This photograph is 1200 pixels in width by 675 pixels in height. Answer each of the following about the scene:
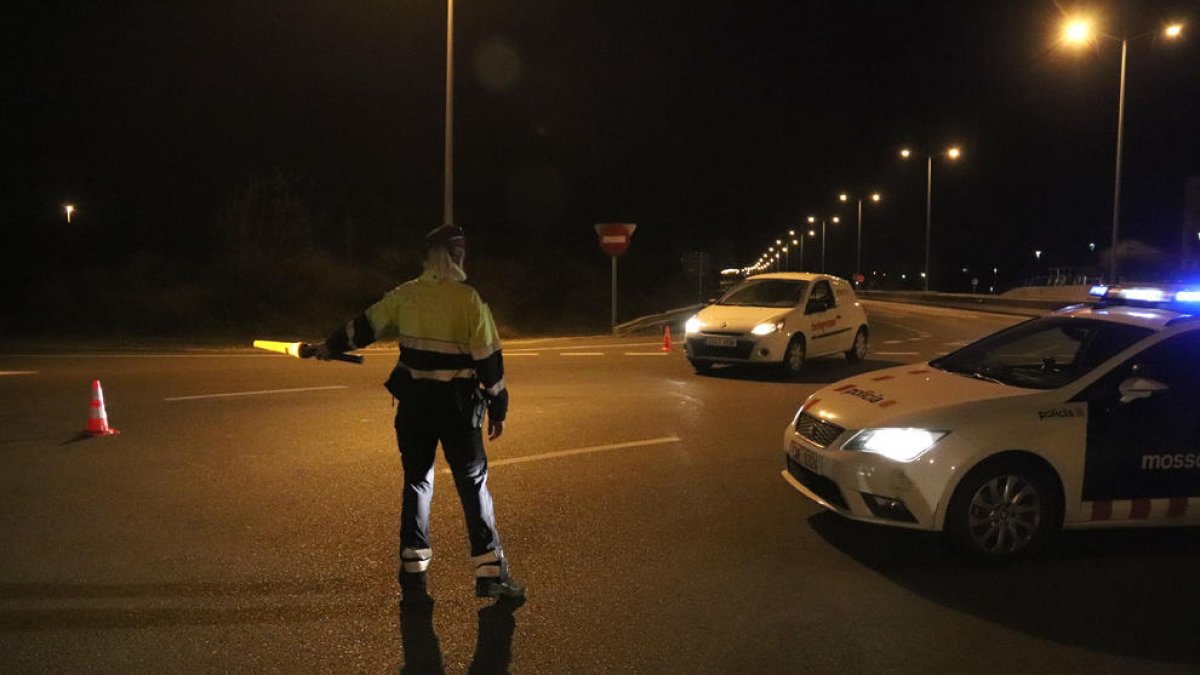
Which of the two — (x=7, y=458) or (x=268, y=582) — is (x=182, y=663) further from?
(x=7, y=458)

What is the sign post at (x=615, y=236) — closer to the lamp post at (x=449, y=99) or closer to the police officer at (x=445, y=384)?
the lamp post at (x=449, y=99)

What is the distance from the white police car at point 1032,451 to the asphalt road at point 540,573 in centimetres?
28

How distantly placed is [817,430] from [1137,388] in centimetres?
182

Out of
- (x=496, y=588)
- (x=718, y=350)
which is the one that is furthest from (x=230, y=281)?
(x=496, y=588)

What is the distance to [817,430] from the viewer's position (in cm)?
595

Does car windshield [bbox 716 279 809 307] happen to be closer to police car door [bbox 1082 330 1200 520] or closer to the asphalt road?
the asphalt road

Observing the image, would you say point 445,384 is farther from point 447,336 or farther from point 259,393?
point 259,393

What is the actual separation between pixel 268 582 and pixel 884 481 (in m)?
3.45

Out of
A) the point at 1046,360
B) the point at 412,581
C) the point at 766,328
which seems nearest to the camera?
the point at 412,581

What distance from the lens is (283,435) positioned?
9.16 metres

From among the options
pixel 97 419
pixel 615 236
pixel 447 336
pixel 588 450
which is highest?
pixel 615 236

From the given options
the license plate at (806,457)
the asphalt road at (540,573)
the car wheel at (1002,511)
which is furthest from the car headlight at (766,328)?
the car wheel at (1002,511)

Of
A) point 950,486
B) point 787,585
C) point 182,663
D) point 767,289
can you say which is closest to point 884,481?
point 950,486

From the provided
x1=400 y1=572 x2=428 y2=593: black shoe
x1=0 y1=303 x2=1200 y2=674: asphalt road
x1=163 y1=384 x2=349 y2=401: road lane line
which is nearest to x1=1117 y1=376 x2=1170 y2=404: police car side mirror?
x1=0 y1=303 x2=1200 y2=674: asphalt road
